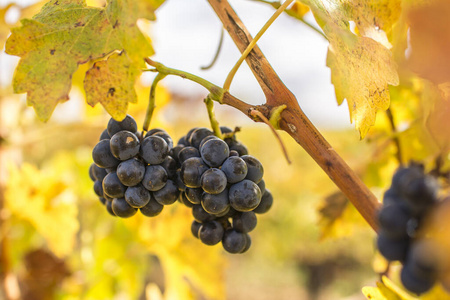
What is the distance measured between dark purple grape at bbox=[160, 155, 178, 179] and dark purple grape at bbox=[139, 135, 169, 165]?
0.02 m

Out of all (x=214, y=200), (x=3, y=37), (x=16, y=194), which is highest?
(x=214, y=200)

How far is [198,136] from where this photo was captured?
73 centimetres

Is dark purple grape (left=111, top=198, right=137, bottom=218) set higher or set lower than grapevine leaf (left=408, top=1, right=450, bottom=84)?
lower

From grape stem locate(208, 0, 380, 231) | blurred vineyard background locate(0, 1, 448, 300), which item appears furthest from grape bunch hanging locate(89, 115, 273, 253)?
blurred vineyard background locate(0, 1, 448, 300)

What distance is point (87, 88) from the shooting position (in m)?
0.65

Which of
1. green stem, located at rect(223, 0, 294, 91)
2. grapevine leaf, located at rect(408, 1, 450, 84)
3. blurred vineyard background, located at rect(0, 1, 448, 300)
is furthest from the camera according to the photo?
blurred vineyard background, located at rect(0, 1, 448, 300)

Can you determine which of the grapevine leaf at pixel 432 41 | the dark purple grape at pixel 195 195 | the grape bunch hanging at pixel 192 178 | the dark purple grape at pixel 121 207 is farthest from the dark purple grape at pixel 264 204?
the grapevine leaf at pixel 432 41

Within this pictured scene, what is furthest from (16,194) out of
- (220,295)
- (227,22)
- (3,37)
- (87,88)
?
(227,22)

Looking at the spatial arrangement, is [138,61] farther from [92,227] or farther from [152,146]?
[92,227]

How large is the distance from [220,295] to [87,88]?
1017mm

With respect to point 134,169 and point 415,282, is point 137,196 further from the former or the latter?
point 415,282

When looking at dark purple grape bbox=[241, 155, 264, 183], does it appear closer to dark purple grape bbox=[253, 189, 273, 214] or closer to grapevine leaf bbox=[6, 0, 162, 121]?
dark purple grape bbox=[253, 189, 273, 214]

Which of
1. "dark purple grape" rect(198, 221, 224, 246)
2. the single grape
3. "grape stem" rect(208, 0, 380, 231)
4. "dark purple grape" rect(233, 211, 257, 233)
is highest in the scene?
the single grape

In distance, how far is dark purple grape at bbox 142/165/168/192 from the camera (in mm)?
665
